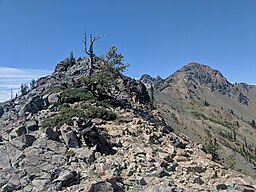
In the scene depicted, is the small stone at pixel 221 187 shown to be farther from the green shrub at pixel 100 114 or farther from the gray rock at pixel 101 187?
the green shrub at pixel 100 114

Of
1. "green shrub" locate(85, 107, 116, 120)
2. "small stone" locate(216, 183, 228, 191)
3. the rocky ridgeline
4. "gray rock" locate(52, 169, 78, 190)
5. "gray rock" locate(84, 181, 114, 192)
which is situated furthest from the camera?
"green shrub" locate(85, 107, 116, 120)

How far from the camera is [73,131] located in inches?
724

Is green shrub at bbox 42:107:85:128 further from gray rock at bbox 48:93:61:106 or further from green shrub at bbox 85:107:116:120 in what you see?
gray rock at bbox 48:93:61:106

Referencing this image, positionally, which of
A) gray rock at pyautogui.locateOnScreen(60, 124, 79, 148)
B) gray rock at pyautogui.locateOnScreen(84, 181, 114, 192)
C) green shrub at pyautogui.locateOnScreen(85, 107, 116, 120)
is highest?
green shrub at pyautogui.locateOnScreen(85, 107, 116, 120)

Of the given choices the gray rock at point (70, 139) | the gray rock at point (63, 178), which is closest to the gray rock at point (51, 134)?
the gray rock at point (70, 139)

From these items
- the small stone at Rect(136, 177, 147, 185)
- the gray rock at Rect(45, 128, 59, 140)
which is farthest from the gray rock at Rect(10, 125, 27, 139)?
the small stone at Rect(136, 177, 147, 185)

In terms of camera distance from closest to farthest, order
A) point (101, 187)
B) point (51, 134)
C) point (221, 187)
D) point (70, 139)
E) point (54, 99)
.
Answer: point (101, 187)
point (221, 187)
point (70, 139)
point (51, 134)
point (54, 99)

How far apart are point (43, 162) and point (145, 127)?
30.8 ft

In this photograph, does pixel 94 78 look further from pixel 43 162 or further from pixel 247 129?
pixel 247 129

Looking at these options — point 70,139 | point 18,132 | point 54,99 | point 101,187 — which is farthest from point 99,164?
point 54,99

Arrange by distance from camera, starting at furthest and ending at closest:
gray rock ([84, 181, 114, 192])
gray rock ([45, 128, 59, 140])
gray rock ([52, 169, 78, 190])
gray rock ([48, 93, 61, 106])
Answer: gray rock ([48, 93, 61, 106]) < gray rock ([45, 128, 59, 140]) < gray rock ([52, 169, 78, 190]) < gray rock ([84, 181, 114, 192])

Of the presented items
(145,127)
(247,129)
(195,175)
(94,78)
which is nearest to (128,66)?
(94,78)

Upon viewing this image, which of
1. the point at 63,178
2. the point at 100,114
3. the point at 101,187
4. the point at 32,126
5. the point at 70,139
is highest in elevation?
the point at 100,114

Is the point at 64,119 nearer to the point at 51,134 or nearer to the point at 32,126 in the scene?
the point at 32,126
